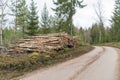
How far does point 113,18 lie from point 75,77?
55.9 meters

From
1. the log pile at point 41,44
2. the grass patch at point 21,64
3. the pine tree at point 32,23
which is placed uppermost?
the pine tree at point 32,23

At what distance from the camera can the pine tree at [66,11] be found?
40.5 m

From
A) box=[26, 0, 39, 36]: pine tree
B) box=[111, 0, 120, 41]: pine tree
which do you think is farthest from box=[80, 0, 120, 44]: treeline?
box=[26, 0, 39, 36]: pine tree

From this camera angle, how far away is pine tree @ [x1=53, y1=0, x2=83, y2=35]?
4050cm

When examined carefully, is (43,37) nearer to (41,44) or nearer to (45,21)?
(41,44)

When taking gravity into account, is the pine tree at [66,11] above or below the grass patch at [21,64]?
above

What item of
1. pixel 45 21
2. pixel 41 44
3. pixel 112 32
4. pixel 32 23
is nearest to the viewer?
pixel 41 44

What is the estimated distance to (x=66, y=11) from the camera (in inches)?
1610

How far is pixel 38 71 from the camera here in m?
14.6

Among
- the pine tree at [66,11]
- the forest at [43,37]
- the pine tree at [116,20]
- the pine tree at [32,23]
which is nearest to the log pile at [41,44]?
the forest at [43,37]

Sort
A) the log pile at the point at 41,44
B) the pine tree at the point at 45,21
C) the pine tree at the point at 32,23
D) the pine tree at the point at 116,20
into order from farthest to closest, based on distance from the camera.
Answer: the pine tree at the point at 116,20 → the pine tree at the point at 45,21 → the pine tree at the point at 32,23 → the log pile at the point at 41,44

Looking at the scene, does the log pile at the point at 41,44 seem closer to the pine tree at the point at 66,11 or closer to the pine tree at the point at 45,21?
the pine tree at the point at 66,11

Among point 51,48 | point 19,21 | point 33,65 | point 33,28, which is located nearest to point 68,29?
point 33,28

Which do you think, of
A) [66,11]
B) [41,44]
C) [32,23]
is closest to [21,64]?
[41,44]
